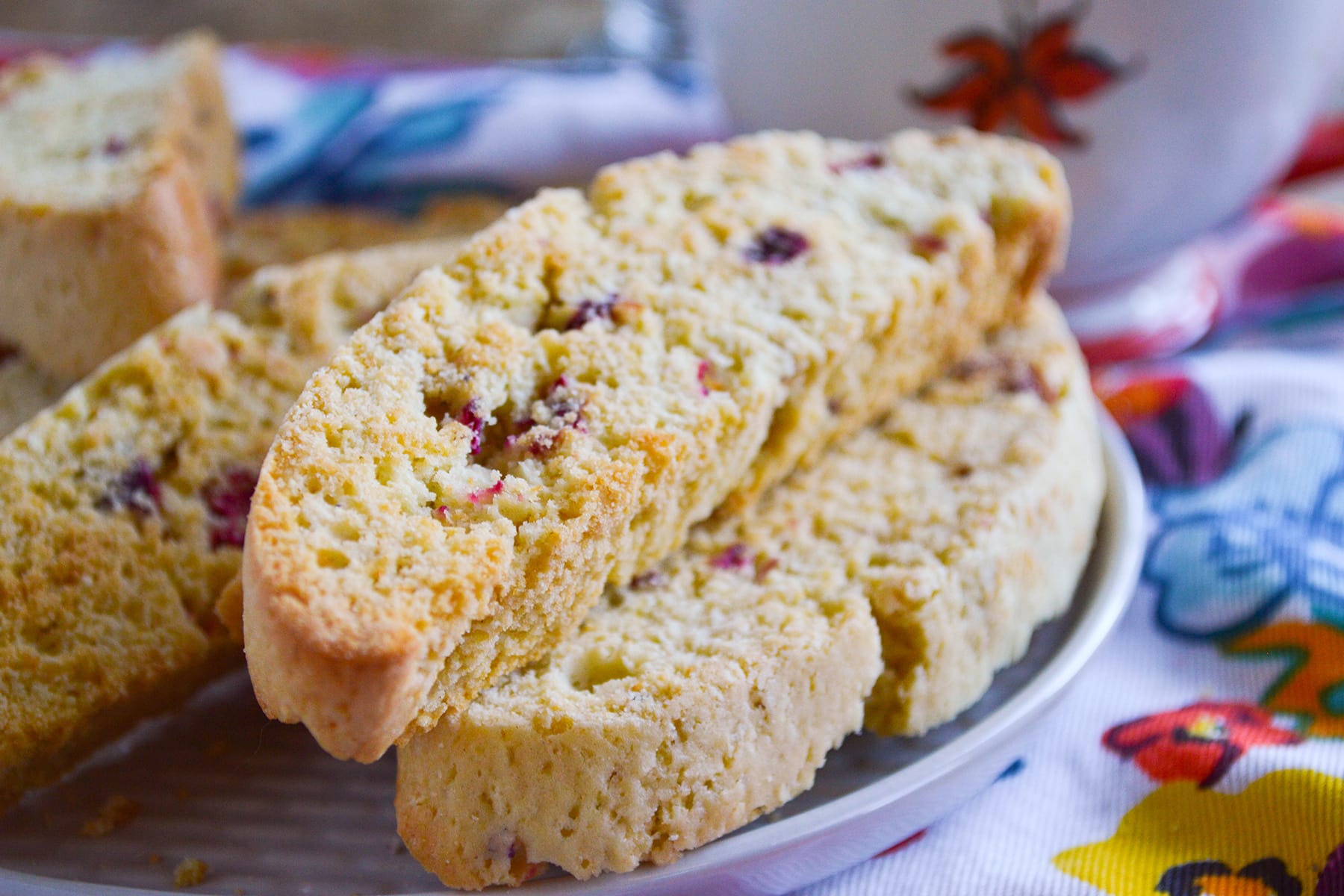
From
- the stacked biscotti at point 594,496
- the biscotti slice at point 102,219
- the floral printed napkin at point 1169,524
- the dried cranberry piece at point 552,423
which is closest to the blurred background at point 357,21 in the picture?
the floral printed napkin at point 1169,524

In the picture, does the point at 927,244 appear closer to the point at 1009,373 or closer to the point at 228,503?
the point at 1009,373

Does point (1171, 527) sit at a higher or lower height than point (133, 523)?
lower

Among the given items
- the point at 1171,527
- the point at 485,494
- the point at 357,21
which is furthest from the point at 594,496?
the point at 357,21

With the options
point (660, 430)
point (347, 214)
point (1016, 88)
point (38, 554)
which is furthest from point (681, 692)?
point (347, 214)

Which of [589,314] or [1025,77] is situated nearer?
[589,314]

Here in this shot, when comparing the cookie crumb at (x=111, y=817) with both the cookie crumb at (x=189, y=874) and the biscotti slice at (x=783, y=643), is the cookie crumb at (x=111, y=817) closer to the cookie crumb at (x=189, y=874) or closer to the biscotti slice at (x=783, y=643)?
the cookie crumb at (x=189, y=874)

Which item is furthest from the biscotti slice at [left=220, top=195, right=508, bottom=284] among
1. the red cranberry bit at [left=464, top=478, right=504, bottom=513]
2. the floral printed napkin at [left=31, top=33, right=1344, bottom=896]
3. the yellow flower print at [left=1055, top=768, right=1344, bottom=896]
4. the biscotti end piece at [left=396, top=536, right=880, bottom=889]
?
the yellow flower print at [left=1055, top=768, right=1344, bottom=896]
